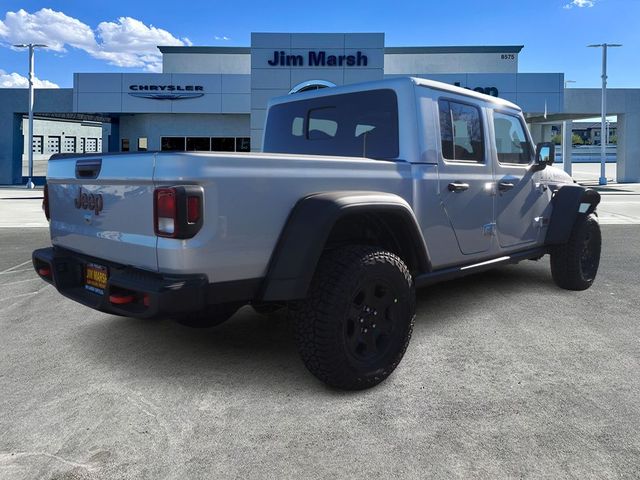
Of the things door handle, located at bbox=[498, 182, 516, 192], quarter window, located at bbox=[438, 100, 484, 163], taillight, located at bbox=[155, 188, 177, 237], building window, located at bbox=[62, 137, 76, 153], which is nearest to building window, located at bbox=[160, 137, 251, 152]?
door handle, located at bbox=[498, 182, 516, 192]

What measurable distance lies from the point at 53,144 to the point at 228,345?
218 ft

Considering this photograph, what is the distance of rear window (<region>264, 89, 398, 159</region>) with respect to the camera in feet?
12.8

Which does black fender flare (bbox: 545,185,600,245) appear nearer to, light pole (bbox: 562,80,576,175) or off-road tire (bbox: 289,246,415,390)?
off-road tire (bbox: 289,246,415,390)

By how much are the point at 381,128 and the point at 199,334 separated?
2.11m

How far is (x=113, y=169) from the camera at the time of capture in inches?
116

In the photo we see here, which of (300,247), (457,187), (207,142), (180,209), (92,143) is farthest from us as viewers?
(92,143)

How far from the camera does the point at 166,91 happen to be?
3041 centimetres

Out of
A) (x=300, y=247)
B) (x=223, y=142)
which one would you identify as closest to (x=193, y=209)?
(x=300, y=247)

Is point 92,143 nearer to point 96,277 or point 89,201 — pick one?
point 89,201

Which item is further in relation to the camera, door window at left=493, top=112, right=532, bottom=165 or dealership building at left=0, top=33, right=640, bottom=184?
dealership building at left=0, top=33, right=640, bottom=184

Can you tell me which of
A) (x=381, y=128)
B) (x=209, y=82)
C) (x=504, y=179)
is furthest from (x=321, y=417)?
(x=209, y=82)

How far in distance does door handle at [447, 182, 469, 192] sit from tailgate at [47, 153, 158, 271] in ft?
6.92

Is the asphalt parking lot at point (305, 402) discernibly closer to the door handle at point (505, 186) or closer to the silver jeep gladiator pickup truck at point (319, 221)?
the silver jeep gladiator pickup truck at point (319, 221)

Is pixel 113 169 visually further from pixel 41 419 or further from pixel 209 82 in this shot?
pixel 209 82
